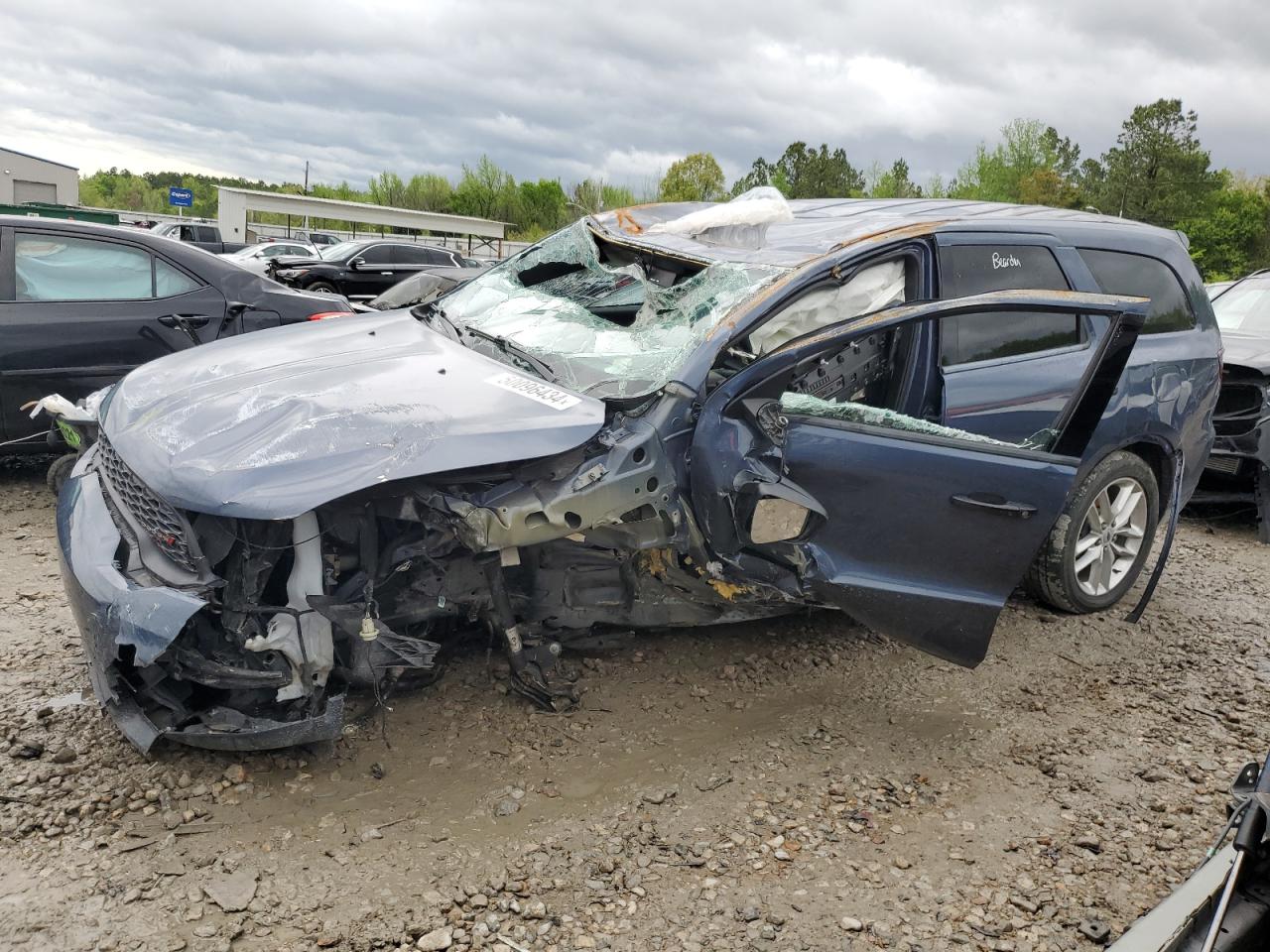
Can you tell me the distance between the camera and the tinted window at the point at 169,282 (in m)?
5.33

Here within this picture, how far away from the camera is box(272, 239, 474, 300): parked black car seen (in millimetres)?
16484

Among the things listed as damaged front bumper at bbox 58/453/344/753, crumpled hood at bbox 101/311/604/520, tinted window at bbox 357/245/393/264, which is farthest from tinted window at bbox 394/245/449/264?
damaged front bumper at bbox 58/453/344/753

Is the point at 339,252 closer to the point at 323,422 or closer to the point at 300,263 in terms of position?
the point at 300,263

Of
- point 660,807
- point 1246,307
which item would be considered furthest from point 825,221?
point 1246,307

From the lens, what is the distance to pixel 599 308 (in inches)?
145

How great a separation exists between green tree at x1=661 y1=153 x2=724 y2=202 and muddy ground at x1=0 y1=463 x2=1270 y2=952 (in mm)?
45176

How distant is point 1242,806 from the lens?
1.72 metres

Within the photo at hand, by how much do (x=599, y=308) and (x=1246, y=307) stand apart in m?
5.98

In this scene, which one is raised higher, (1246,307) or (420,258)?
(1246,307)

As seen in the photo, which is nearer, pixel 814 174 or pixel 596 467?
pixel 596 467

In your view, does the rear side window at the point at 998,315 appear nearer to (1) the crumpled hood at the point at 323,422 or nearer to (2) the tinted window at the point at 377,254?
(1) the crumpled hood at the point at 323,422

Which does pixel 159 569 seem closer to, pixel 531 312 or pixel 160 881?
pixel 160 881

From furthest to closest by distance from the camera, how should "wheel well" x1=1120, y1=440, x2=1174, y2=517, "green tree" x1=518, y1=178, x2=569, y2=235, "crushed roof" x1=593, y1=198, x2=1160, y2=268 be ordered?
"green tree" x1=518, y1=178, x2=569, y2=235 < "wheel well" x1=1120, y1=440, x2=1174, y2=517 < "crushed roof" x1=593, y1=198, x2=1160, y2=268

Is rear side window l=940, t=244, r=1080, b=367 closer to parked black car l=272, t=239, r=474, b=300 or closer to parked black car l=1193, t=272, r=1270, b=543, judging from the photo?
parked black car l=1193, t=272, r=1270, b=543
